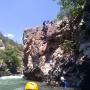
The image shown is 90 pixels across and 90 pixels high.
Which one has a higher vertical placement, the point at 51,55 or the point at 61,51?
the point at 61,51

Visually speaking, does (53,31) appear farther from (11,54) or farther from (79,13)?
(11,54)

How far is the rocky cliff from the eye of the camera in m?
32.7

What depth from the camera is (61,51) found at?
43312 millimetres

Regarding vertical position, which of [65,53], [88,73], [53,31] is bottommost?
[88,73]

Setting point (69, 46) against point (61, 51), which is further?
point (61, 51)

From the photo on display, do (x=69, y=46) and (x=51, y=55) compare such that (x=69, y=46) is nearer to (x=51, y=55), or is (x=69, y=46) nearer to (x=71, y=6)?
(x=71, y=6)

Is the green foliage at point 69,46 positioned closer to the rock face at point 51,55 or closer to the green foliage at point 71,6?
the rock face at point 51,55

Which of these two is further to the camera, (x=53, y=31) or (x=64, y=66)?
(x=53, y=31)

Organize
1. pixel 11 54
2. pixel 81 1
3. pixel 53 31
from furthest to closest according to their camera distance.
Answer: pixel 11 54 → pixel 53 31 → pixel 81 1

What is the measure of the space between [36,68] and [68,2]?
16208 mm

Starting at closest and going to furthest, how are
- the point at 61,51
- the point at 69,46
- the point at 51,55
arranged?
1. the point at 69,46
2. the point at 61,51
3. the point at 51,55

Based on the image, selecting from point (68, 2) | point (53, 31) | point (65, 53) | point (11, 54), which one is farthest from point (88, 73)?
point (11, 54)

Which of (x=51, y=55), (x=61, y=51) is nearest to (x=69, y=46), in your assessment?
(x=61, y=51)

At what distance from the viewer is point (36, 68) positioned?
2105 inches
